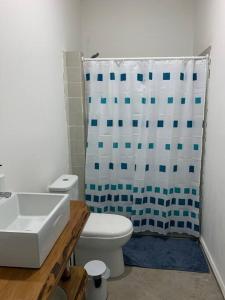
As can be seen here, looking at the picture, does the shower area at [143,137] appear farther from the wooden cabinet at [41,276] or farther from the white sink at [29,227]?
the wooden cabinet at [41,276]

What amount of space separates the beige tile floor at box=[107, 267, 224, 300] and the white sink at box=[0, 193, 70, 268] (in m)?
0.95

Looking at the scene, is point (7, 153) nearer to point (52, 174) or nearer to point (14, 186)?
point (14, 186)

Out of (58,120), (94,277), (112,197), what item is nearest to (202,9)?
(58,120)

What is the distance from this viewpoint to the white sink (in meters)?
0.98

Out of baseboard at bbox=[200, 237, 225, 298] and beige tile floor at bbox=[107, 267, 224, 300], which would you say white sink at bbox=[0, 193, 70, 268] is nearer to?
beige tile floor at bbox=[107, 267, 224, 300]

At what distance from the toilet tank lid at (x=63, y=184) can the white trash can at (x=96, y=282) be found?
0.57 meters

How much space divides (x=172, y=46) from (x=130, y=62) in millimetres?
715

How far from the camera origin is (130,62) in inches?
94.0

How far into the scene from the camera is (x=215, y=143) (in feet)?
6.70

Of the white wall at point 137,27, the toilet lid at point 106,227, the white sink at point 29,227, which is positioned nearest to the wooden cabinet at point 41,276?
the white sink at point 29,227

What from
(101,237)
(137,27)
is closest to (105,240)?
→ (101,237)

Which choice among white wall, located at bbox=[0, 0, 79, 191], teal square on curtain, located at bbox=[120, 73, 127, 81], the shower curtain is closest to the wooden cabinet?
white wall, located at bbox=[0, 0, 79, 191]

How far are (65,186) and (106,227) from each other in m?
0.45

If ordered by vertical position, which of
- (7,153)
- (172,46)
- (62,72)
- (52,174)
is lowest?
(52,174)
